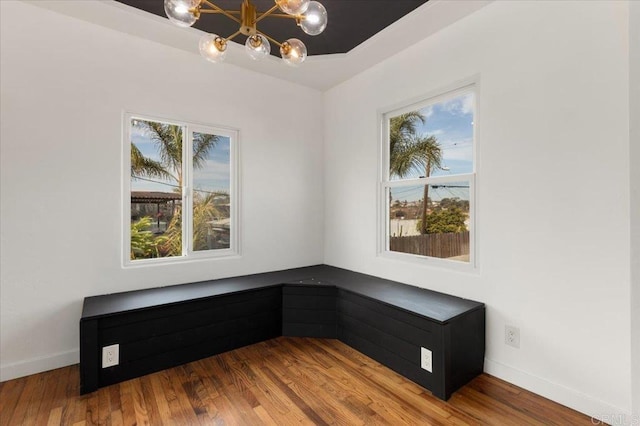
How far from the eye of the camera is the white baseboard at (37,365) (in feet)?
7.12

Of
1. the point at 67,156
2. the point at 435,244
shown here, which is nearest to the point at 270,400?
the point at 435,244

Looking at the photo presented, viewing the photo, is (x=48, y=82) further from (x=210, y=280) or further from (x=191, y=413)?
(x=191, y=413)

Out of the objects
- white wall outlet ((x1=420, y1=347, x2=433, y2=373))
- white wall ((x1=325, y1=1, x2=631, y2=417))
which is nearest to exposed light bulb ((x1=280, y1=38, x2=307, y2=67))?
white wall ((x1=325, y1=1, x2=631, y2=417))

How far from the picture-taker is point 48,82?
2.31 m

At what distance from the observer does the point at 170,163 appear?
2.88m

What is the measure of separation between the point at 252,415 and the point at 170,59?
2875 mm

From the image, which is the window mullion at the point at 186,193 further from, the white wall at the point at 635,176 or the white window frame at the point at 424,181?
the white wall at the point at 635,176

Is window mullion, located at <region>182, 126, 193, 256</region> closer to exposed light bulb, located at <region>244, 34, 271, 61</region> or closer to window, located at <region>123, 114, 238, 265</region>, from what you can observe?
window, located at <region>123, 114, 238, 265</region>

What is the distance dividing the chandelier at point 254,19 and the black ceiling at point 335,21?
82cm

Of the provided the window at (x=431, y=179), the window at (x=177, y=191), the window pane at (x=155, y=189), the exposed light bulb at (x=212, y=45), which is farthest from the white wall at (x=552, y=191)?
the window pane at (x=155, y=189)

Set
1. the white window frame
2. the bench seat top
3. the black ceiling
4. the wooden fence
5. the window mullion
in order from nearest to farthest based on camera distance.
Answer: the bench seat top
the black ceiling
the white window frame
the wooden fence
the window mullion

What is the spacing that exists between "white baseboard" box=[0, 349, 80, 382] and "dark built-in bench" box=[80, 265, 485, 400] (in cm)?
47

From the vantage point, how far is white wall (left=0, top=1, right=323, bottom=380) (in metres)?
2.20

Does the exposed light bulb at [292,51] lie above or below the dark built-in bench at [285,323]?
above
